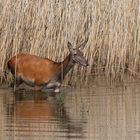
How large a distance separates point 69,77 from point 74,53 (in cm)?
84

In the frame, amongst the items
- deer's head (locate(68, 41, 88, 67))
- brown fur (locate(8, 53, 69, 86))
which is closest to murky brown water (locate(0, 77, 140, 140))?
brown fur (locate(8, 53, 69, 86))

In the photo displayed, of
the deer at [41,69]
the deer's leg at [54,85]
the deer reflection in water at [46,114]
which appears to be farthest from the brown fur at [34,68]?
the deer reflection in water at [46,114]

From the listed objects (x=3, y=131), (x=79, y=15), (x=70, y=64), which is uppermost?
(x=79, y=15)

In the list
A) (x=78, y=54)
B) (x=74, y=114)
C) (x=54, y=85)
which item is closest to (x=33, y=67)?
(x=54, y=85)

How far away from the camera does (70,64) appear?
38.3 ft

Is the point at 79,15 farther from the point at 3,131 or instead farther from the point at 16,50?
the point at 3,131

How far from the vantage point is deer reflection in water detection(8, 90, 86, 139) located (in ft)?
27.1

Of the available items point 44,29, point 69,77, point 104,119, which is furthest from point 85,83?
point 104,119

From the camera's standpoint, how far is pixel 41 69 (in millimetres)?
11852

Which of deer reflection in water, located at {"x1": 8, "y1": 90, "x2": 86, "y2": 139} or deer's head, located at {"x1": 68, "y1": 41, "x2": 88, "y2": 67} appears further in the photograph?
deer's head, located at {"x1": 68, "y1": 41, "x2": 88, "y2": 67}

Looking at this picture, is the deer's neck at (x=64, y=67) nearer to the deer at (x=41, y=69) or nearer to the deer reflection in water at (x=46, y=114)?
the deer at (x=41, y=69)

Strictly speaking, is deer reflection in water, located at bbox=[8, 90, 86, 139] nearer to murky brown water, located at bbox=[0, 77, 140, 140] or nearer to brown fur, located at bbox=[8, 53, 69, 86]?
murky brown water, located at bbox=[0, 77, 140, 140]

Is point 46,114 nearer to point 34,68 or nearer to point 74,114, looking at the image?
point 74,114

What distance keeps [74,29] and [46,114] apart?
9.60ft
